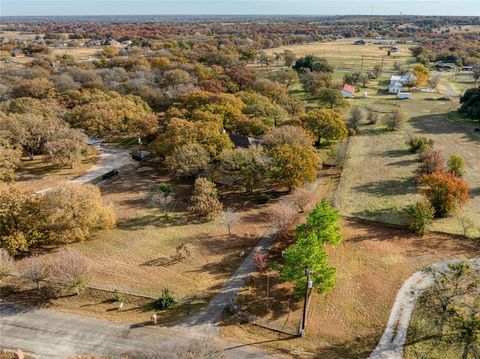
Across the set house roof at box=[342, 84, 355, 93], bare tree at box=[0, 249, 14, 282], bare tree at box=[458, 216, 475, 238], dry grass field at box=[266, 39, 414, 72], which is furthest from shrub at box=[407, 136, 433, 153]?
dry grass field at box=[266, 39, 414, 72]

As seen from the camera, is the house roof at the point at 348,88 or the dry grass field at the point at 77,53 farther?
the dry grass field at the point at 77,53

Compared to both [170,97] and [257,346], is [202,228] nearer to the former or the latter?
[257,346]

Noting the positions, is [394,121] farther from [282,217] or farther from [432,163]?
[282,217]

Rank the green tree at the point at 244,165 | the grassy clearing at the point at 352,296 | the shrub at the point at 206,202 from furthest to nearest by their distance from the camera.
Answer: the green tree at the point at 244,165, the shrub at the point at 206,202, the grassy clearing at the point at 352,296

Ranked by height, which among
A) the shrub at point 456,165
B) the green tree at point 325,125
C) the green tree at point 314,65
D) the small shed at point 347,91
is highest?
the green tree at point 314,65

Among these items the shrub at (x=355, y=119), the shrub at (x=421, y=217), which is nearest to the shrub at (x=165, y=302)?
the shrub at (x=421, y=217)

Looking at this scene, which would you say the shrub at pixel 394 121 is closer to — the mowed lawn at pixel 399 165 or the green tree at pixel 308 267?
the mowed lawn at pixel 399 165

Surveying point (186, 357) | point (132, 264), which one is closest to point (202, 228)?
point (132, 264)
